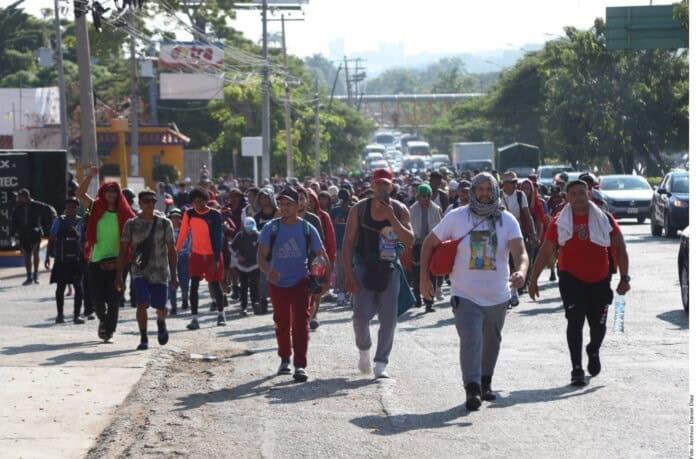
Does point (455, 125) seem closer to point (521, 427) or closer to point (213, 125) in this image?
point (213, 125)

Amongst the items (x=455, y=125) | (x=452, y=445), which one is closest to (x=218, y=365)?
(x=452, y=445)

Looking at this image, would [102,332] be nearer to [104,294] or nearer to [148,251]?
[104,294]

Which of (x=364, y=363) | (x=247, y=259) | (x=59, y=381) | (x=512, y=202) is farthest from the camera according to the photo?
(x=247, y=259)

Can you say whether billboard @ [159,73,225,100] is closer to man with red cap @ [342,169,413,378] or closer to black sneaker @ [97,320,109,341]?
black sneaker @ [97,320,109,341]

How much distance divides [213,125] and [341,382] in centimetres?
7375

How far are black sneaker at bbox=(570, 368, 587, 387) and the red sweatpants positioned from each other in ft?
7.51

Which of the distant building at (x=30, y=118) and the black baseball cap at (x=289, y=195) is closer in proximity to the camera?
the black baseball cap at (x=289, y=195)

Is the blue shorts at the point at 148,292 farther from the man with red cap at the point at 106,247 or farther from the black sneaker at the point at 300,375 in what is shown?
the black sneaker at the point at 300,375

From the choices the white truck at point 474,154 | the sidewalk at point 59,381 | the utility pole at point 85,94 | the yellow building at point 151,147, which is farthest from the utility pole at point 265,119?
the sidewalk at point 59,381

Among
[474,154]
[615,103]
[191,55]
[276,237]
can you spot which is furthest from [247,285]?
[474,154]

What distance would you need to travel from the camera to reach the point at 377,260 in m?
12.6

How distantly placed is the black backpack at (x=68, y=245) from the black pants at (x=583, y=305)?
330 inches

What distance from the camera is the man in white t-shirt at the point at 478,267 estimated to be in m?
10.7

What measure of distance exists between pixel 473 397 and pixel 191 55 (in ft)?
197
